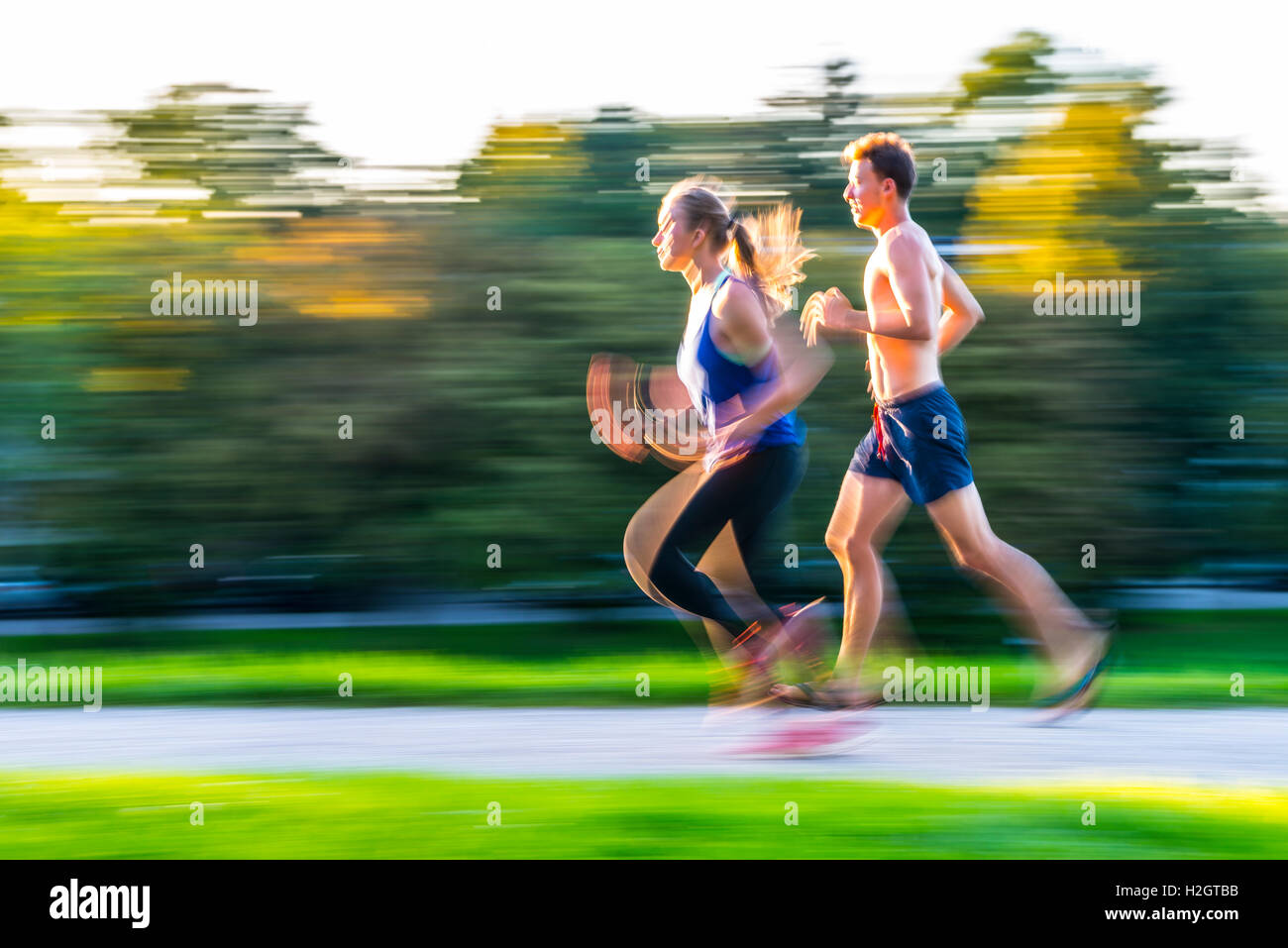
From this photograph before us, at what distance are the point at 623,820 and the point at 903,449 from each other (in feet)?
5.87

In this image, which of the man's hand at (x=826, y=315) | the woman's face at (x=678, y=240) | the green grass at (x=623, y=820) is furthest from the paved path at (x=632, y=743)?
the woman's face at (x=678, y=240)

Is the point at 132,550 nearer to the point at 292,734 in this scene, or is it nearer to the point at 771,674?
the point at 292,734

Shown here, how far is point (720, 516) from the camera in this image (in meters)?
4.66

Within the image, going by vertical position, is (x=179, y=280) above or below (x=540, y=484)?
above

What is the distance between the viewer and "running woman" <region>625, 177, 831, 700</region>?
4570 mm

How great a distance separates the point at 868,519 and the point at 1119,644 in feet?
13.6

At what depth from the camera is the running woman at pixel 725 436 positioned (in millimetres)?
4570

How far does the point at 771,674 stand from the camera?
465 cm

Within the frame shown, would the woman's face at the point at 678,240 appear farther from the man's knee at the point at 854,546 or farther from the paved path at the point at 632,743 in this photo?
the paved path at the point at 632,743

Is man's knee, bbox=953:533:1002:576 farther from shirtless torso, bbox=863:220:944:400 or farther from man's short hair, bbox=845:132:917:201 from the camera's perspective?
man's short hair, bbox=845:132:917:201

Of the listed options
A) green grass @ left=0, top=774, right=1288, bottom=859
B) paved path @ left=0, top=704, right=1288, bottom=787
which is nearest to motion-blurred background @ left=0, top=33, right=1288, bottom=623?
paved path @ left=0, top=704, right=1288, bottom=787

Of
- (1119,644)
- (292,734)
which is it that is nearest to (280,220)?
(292,734)

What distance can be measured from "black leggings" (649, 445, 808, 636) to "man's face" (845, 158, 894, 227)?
0.90 metres

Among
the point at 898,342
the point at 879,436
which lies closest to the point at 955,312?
the point at 898,342
